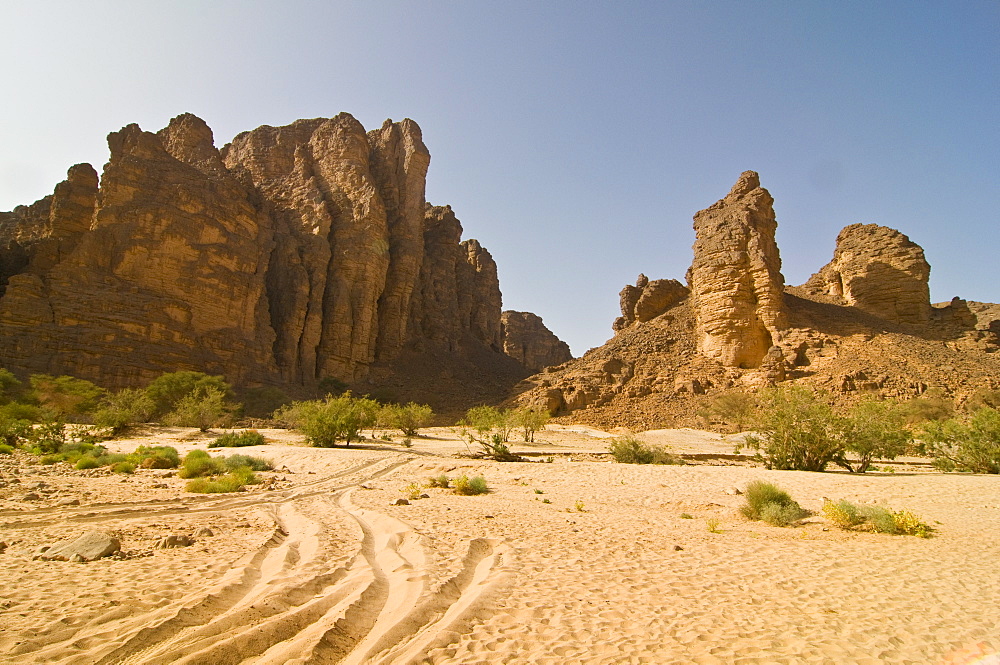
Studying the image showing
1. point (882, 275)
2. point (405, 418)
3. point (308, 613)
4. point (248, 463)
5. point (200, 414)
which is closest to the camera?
point (308, 613)

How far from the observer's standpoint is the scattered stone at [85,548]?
17.5 ft

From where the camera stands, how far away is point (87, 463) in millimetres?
14188

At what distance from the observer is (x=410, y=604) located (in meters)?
4.68

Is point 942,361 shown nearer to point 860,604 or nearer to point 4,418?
point 860,604

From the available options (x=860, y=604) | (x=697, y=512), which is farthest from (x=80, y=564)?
(x=697, y=512)

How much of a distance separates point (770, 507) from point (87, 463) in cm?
1761

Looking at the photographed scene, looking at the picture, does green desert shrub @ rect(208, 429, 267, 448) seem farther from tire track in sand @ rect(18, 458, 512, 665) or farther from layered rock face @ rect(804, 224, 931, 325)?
layered rock face @ rect(804, 224, 931, 325)

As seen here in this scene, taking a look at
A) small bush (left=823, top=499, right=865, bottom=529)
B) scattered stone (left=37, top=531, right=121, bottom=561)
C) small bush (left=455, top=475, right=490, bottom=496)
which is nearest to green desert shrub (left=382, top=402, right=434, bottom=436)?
small bush (left=455, top=475, right=490, bottom=496)

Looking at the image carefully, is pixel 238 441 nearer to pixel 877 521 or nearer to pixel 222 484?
pixel 222 484

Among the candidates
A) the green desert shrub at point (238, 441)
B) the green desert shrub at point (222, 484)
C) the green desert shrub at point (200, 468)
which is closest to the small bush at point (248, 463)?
the green desert shrub at point (200, 468)

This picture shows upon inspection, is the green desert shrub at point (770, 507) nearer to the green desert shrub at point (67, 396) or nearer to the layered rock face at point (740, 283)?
the layered rock face at point (740, 283)

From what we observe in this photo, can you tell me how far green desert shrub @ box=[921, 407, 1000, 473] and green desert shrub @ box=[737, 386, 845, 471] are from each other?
4.54 m

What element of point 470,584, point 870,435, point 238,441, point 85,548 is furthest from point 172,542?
point 870,435

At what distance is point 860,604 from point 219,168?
6974 centimetres
